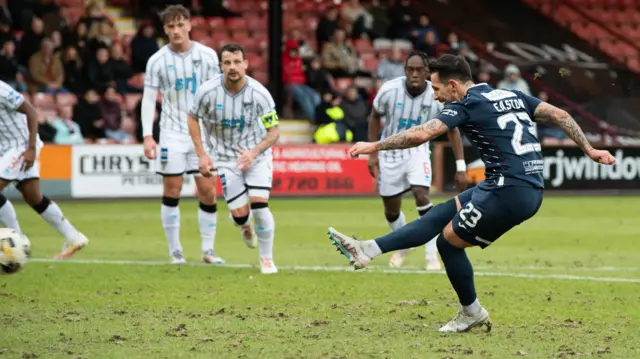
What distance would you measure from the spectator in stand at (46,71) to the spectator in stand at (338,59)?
230 inches

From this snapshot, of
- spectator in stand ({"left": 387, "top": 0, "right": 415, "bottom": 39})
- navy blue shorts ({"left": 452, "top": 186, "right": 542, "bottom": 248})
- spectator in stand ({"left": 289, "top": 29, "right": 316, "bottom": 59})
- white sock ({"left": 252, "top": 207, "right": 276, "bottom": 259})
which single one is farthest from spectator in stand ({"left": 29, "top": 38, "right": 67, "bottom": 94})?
navy blue shorts ({"left": 452, "top": 186, "right": 542, "bottom": 248})

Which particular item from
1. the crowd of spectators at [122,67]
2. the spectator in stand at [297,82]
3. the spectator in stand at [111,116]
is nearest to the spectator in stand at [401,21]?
the crowd of spectators at [122,67]

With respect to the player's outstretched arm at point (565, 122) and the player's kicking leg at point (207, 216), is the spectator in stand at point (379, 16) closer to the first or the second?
the player's kicking leg at point (207, 216)

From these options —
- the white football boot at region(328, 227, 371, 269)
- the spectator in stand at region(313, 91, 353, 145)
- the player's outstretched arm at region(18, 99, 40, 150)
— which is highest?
the player's outstretched arm at region(18, 99, 40, 150)

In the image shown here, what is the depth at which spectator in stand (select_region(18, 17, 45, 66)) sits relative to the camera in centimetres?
2205

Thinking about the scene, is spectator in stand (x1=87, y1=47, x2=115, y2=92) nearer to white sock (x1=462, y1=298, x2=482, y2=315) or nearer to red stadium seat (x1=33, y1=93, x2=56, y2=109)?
red stadium seat (x1=33, y1=93, x2=56, y2=109)

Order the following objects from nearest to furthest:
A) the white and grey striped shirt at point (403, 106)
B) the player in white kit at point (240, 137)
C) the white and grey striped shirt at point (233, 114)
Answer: the player in white kit at point (240, 137) < the white and grey striped shirt at point (233, 114) < the white and grey striped shirt at point (403, 106)

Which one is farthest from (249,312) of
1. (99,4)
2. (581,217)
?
(99,4)

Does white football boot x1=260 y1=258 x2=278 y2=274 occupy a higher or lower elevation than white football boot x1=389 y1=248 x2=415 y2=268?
higher

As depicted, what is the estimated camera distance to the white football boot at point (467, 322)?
23.4 feet

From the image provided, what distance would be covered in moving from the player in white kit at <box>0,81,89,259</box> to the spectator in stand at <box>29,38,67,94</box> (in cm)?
1124

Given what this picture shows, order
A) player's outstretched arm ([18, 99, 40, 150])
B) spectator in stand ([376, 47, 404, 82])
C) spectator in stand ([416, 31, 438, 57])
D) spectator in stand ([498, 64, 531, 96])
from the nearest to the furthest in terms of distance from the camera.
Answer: player's outstretched arm ([18, 99, 40, 150]) < spectator in stand ([498, 64, 531, 96]) < spectator in stand ([376, 47, 404, 82]) < spectator in stand ([416, 31, 438, 57])

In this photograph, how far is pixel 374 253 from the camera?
706cm

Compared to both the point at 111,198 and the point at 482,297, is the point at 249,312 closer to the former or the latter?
the point at 482,297
